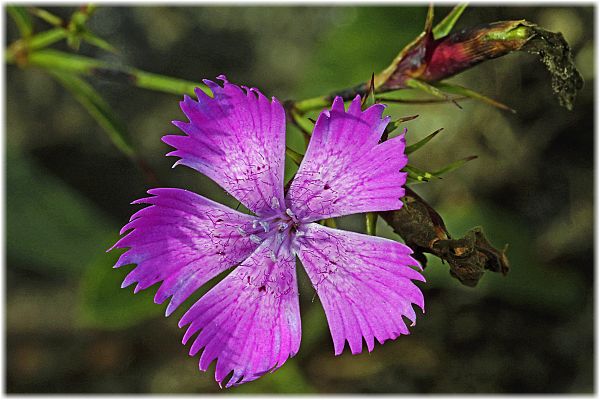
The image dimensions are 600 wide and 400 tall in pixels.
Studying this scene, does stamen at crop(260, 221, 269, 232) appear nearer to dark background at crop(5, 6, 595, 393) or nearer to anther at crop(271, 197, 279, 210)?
anther at crop(271, 197, 279, 210)

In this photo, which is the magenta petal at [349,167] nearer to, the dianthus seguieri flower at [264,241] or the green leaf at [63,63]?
the dianthus seguieri flower at [264,241]

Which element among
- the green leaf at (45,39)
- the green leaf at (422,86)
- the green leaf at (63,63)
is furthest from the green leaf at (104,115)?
the green leaf at (422,86)

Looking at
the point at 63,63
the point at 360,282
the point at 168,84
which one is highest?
the point at 63,63

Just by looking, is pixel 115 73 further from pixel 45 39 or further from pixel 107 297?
pixel 107 297

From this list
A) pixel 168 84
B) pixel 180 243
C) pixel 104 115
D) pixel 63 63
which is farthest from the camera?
pixel 63 63

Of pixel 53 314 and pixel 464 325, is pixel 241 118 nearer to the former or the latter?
pixel 464 325

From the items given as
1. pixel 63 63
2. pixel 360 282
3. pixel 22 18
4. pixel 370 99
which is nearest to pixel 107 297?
pixel 63 63
